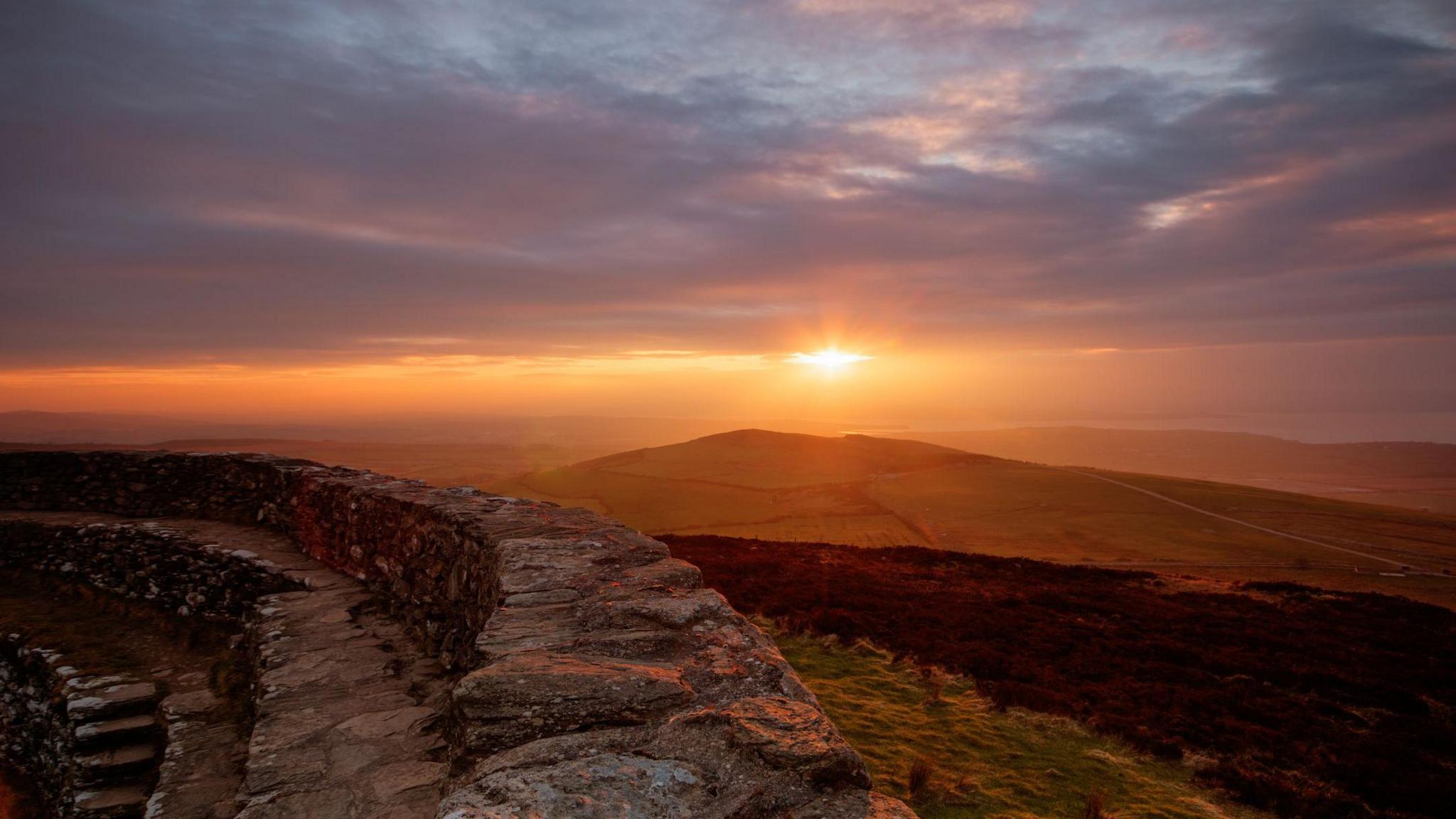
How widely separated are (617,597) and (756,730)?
2.31 meters

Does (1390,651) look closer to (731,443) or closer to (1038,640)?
(1038,640)

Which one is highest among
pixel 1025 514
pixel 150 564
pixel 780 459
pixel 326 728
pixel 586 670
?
pixel 586 670

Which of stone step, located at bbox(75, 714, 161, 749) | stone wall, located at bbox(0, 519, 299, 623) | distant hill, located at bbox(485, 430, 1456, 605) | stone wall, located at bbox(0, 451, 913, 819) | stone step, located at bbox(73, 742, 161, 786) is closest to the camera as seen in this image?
A: stone wall, located at bbox(0, 451, 913, 819)

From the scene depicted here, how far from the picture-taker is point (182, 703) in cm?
657

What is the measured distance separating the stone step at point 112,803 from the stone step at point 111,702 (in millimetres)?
930

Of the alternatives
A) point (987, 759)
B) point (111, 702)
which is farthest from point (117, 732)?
point (987, 759)

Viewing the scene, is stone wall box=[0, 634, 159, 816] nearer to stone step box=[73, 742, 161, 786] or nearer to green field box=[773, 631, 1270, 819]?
stone step box=[73, 742, 161, 786]

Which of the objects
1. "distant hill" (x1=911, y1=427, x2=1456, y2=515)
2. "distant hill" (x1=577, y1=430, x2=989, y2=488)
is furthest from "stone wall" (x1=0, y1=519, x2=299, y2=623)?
"distant hill" (x1=911, y1=427, x2=1456, y2=515)

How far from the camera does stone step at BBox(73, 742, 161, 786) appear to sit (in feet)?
19.7

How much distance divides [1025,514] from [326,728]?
168 ft

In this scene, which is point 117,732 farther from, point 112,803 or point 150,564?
point 150,564

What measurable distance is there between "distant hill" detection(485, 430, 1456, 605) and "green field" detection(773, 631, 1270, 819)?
22.2 m

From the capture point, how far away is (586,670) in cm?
371

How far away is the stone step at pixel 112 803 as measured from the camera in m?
5.66
